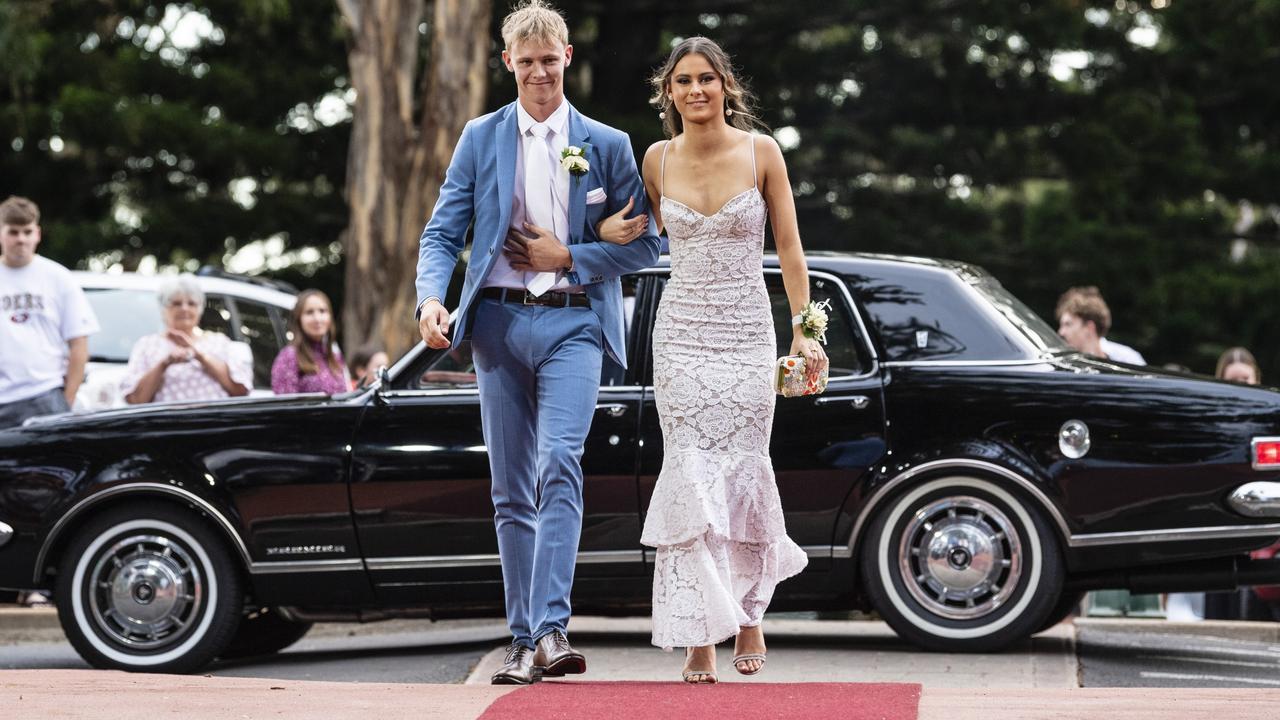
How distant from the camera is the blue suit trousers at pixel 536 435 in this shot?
18.5 ft

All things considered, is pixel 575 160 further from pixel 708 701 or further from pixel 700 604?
pixel 708 701

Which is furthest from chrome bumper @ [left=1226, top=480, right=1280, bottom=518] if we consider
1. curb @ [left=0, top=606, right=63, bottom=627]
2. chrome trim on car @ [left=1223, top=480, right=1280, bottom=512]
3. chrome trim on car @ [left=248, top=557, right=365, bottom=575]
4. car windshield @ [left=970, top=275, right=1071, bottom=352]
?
curb @ [left=0, top=606, right=63, bottom=627]

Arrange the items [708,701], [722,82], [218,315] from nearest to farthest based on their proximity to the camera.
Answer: [708,701] → [722,82] → [218,315]

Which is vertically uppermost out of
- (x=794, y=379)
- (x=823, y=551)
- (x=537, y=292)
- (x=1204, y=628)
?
(x=537, y=292)

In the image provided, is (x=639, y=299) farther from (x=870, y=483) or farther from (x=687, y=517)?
(x=687, y=517)

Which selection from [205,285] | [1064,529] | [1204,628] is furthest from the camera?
[205,285]

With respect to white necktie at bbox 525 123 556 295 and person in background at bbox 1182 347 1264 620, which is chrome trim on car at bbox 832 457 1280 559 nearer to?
white necktie at bbox 525 123 556 295

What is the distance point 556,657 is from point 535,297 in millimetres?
1066

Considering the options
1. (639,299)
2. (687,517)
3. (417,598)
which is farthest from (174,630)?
(687,517)

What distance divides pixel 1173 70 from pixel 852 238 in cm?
471

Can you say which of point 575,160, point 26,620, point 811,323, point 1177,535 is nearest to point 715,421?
point 811,323

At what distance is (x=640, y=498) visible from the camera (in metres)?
7.43

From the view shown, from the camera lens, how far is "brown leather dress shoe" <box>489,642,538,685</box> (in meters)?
5.57

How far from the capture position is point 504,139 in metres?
5.77
